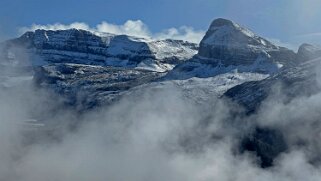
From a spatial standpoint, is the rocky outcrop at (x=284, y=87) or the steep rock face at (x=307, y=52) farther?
the steep rock face at (x=307, y=52)

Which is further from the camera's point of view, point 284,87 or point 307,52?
point 307,52

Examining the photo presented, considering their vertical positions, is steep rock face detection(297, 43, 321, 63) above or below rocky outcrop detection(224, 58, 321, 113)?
above

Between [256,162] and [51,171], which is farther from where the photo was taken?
[256,162]

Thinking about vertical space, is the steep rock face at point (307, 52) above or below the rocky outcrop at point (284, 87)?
above

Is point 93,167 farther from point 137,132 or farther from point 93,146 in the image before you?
point 137,132

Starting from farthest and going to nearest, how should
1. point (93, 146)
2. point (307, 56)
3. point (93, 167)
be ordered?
point (307, 56) → point (93, 146) → point (93, 167)

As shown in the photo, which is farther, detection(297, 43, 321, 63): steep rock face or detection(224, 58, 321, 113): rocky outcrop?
detection(297, 43, 321, 63): steep rock face

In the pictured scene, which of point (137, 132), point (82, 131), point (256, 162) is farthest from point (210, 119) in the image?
point (256, 162)

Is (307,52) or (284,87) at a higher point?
(307,52)
